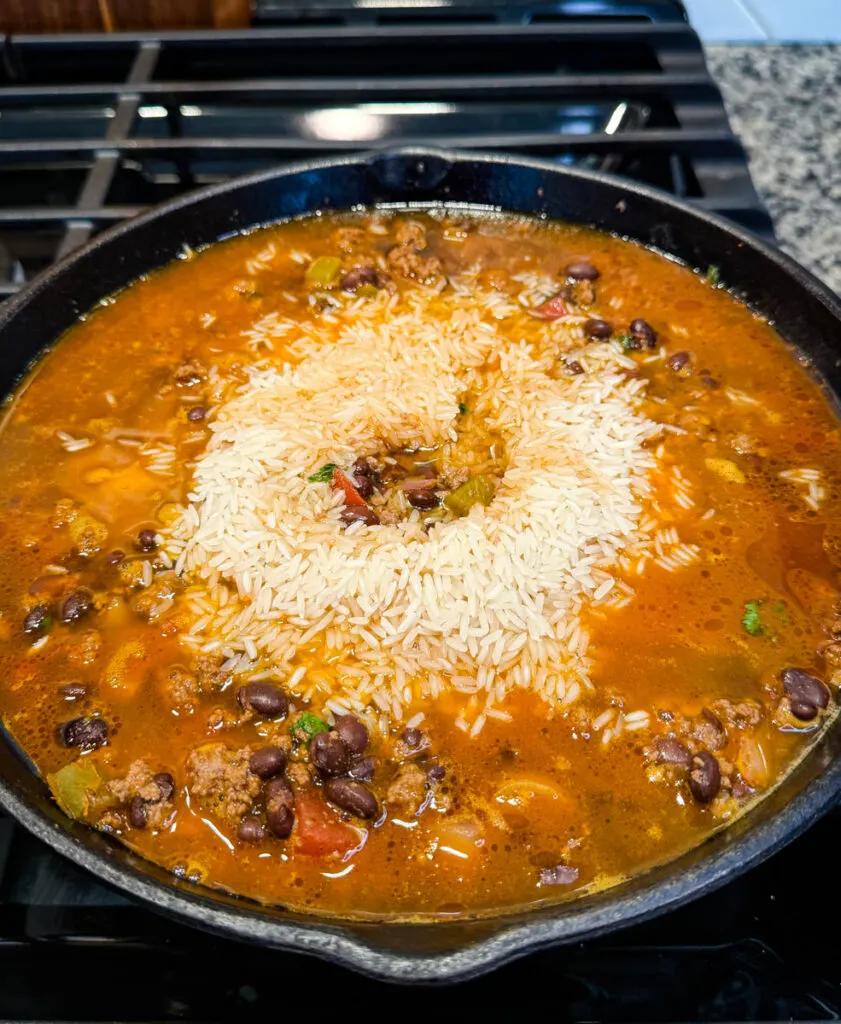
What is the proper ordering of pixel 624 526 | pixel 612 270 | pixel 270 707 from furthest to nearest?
pixel 612 270 < pixel 624 526 < pixel 270 707

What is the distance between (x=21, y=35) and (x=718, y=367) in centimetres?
392

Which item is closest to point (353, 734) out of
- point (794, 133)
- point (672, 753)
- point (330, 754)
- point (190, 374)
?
point (330, 754)

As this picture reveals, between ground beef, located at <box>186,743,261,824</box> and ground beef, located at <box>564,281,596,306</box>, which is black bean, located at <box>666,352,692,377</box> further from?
ground beef, located at <box>186,743,261,824</box>

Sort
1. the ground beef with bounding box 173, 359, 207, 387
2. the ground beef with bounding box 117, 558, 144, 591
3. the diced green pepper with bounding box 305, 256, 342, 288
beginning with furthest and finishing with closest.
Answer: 1. the diced green pepper with bounding box 305, 256, 342, 288
2. the ground beef with bounding box 173, 359, 207, 387
3. the ground beef with bounding box 117, 558, 144, 591

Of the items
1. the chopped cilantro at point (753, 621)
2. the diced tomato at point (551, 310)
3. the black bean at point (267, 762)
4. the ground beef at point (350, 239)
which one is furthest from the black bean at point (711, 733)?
the ground beef at point (350, 239)

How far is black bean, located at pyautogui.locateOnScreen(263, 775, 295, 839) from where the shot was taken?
7.27ft

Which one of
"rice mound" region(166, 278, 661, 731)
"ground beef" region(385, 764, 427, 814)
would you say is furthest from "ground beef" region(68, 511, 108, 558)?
"ground beef" region(385, 764, 427, 814)

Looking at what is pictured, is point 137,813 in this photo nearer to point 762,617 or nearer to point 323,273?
point 762,617

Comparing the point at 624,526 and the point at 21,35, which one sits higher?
the point at 21,35

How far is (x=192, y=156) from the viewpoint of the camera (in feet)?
12.9

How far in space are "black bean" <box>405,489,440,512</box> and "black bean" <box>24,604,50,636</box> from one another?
1.21 m

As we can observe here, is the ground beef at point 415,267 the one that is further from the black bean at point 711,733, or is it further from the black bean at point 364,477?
the black bean at point 711,733

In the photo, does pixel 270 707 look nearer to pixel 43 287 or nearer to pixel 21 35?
pixel 43 287

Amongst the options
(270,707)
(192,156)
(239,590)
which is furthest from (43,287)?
(270,707)
